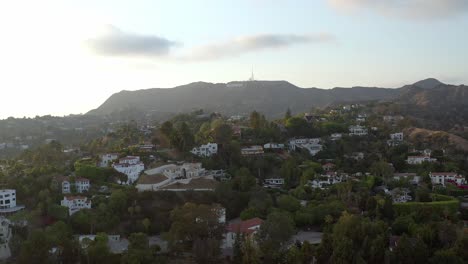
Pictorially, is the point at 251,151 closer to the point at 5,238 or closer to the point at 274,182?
the point at 274,182

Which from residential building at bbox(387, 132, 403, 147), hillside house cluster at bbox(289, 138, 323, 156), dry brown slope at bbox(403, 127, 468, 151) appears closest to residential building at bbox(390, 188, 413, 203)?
hillside house cluster at bbox(289, 138, 323, 156)

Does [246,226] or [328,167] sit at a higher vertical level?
[328,167]

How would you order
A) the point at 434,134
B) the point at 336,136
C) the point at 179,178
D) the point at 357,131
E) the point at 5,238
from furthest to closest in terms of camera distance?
1. the point at 434,134
2. the point at 357,131
3. the point at 336,136
4. the point at 179,178
5. the point at 5,238

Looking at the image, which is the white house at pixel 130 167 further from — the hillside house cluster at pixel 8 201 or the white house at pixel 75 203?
the hillside house cluster at pixel 8 201

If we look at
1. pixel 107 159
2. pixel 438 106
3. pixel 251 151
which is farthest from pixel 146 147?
pixel 438 106

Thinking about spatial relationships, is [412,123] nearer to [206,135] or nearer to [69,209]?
[206,135]

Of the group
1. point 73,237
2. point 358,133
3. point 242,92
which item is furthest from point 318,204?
point 242,92
